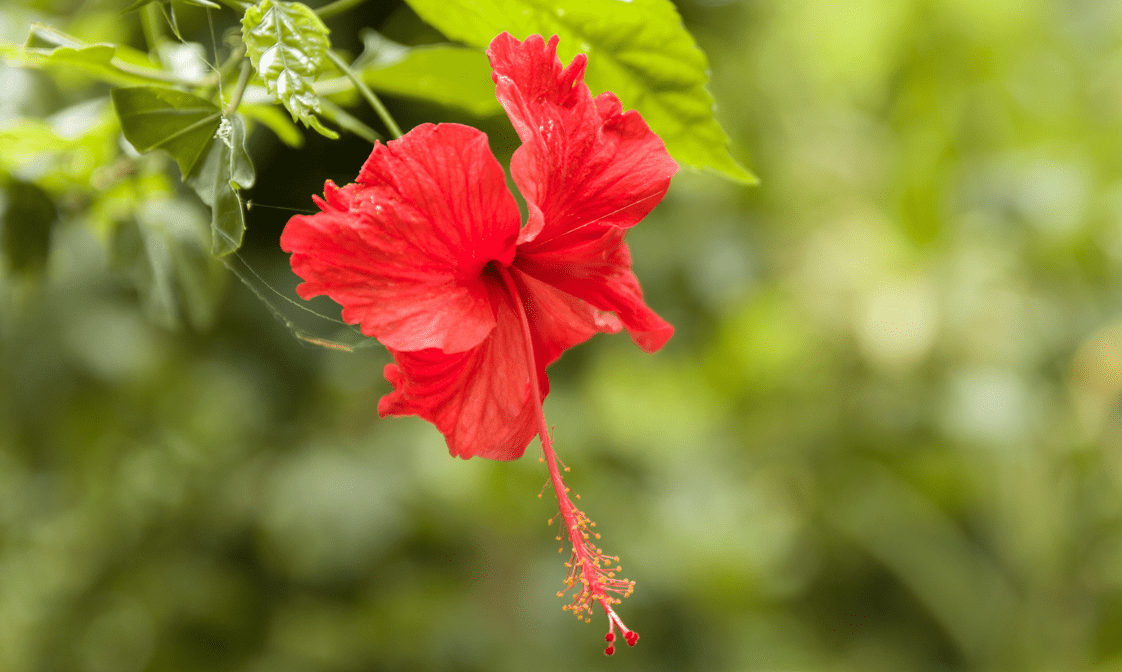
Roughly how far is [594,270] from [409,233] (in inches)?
4.1

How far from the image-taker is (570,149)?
38cm

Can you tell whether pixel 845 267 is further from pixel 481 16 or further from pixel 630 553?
pixel 481 16

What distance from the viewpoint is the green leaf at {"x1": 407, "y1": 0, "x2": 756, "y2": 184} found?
0.42 m

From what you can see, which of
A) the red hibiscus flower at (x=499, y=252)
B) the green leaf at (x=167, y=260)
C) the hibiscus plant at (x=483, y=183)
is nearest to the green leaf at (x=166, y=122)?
the hibiscus plant at (x=483, y=183)

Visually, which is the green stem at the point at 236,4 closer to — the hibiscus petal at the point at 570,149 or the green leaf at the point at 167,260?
the hibiscus petal at the point at 570,149

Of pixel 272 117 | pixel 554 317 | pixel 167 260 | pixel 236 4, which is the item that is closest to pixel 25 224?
pixel 167 260

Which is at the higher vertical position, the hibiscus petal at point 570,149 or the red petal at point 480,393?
the hibiscus petal at point 570,149

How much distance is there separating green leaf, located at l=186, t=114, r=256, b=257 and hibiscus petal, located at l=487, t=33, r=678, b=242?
0.12m

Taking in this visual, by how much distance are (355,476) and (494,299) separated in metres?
1.16

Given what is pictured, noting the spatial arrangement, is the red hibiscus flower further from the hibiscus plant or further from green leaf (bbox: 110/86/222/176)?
green leaf (bbox: 110/86/222/176)

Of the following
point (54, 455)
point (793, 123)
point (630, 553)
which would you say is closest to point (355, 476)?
point (54, 455)

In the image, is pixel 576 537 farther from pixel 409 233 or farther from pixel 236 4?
pixel 236 4

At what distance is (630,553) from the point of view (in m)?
1.96

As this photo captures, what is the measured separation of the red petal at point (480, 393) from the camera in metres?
0.39
